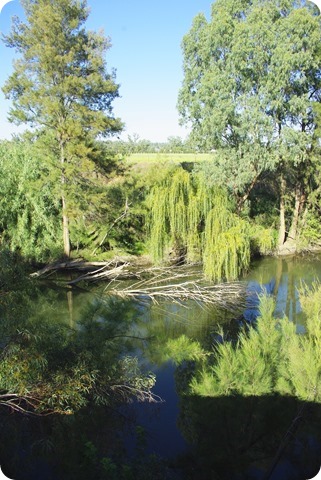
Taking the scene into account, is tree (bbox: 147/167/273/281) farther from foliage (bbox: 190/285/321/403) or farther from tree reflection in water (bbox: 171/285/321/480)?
tree reflection in water (bbox: 171/285/321/480)

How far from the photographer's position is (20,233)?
11.8 meters

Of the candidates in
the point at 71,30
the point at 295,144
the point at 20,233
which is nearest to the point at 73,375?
the point at 20,233

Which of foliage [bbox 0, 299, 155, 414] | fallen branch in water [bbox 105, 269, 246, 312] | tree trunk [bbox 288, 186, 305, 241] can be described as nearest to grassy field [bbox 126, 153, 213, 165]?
tree trunk [bbox 288, 186, 305, 241]

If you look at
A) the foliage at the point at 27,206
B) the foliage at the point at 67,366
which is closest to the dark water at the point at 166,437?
the foliage at the point at 67,366

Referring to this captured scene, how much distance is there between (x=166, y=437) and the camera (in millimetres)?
5348

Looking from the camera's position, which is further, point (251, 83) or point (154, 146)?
point (154, 146)

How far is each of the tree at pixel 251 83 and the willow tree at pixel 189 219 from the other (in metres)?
1.13

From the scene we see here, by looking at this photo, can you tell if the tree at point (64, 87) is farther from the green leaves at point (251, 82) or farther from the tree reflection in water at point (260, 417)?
the tree reflection in water at point (260, 417)

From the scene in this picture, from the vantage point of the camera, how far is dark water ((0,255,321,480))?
12.9 ft

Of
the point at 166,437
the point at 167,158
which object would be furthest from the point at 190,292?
the point at 167,158

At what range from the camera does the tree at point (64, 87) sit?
33.8 feet

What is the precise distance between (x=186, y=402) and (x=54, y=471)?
164 cm

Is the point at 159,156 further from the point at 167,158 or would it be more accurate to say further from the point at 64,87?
the point at 64,87

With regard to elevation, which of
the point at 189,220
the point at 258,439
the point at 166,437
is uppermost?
the point at 189,220
